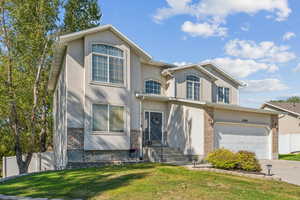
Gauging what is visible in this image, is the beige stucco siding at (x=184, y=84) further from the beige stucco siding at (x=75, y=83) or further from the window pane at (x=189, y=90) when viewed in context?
the beige stucco siding at (x=75, y=83)

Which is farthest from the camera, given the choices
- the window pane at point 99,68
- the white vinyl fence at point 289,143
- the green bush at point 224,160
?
the white vinyl fence at point 289,143

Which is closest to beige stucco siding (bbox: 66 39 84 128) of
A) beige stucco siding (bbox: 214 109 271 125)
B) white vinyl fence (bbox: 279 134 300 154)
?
beige stucco siding (bbox: 214 109 271 125)

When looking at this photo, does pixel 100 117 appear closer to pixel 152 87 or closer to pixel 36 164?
pixel 152 87

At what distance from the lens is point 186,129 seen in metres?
18.2

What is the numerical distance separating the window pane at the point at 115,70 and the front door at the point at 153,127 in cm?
308

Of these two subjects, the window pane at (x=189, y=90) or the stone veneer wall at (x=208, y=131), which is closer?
the stone veneer wall at (x=208, y=131)

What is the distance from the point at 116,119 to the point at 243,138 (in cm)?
897

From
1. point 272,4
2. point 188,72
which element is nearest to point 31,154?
point 188,72

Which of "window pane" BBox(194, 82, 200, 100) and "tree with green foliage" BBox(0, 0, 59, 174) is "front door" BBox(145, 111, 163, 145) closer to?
"window pane" BBox(194, 82, 200, 100)

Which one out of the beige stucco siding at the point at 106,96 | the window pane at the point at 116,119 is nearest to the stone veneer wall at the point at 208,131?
the beige stucco siding at the point at 106,96

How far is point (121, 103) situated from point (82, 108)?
2.23 metres

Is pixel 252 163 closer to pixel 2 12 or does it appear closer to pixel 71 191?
pixel 71 191

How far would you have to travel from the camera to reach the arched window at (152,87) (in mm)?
Answer: 19891

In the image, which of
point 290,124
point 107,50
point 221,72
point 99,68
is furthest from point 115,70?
point 290,124
